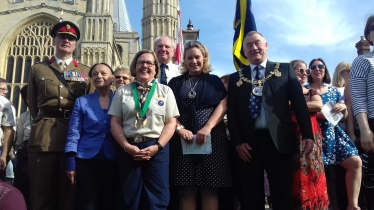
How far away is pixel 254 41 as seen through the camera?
335 cm

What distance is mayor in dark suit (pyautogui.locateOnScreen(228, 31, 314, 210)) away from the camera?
10.0ft

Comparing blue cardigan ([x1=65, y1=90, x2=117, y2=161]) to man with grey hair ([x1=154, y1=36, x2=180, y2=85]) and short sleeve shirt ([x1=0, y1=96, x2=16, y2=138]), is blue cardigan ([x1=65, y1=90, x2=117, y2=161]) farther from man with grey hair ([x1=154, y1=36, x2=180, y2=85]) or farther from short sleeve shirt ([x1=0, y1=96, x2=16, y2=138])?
short sleeve shirt ([x1=0, y1=96, x2=16, y2=138])

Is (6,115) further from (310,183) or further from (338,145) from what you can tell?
(338,145)

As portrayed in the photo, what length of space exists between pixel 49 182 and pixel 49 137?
0.45m

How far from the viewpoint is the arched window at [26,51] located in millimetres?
26734

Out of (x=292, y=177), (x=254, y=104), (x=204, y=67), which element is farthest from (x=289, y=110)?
(x=204, y=67)

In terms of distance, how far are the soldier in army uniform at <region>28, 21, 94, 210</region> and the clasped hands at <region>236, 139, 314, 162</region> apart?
1773 millimetres

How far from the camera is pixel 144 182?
3.09 m

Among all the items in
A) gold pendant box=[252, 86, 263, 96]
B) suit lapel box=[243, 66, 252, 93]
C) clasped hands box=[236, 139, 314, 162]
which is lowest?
clasped hands box=[236, 139, 314, 162]

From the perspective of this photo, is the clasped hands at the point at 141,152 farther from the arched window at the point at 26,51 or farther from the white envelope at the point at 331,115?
the arched window at the point at 26,51

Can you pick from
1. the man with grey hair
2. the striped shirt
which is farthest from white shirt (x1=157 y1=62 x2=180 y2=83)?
the striped shirt

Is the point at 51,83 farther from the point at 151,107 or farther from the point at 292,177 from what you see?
the point at 292,177

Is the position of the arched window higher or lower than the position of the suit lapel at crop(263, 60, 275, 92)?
higher

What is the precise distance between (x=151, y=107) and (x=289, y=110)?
1.29m
